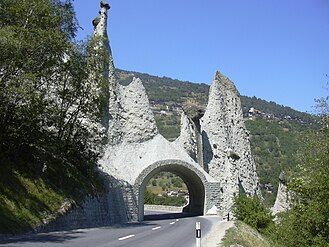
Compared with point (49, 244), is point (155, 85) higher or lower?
higher

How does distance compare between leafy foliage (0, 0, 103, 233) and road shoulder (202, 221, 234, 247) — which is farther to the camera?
leafy foliage (0, 0, 103, 233)

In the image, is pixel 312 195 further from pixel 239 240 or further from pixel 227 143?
pixel 227 143

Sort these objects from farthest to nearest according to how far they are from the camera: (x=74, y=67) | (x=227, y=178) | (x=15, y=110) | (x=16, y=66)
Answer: (x=227, y=178)
(x=74, y=67)
(x=15, y=110)
(x=16, y=66)

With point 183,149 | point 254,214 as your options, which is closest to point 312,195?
point 254,214

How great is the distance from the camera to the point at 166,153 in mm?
34188

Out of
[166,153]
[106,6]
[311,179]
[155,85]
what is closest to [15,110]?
[311,179]

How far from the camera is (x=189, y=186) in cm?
4219

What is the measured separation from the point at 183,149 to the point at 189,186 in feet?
23.5

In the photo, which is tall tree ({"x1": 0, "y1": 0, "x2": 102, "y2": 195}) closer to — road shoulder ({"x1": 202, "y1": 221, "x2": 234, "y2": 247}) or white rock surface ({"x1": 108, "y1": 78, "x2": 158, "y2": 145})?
road shoulder ({"x1": 202, "y1": 221, "x2": 234, "y2": 247})

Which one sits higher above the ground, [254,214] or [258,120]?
[258,120]

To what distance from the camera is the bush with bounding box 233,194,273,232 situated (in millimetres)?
24594

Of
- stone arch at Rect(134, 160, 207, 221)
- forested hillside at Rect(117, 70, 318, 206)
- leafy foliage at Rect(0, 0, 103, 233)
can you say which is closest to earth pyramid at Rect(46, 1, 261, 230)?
stone arch at Rect(134, 160, 207, 221)

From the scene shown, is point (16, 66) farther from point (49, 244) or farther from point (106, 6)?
point (106, 6)

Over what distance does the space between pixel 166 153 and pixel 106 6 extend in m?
13.8
